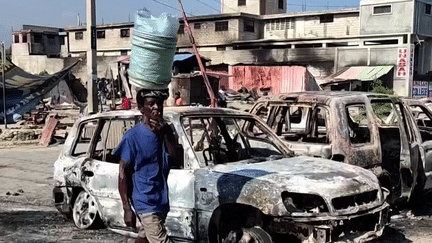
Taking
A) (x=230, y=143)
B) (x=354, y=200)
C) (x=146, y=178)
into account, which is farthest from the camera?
(x=230, y=143)

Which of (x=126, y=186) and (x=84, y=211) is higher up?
(x=126, y=186)

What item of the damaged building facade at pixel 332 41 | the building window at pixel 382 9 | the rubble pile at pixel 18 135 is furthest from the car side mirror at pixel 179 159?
the building window at pixel 382 9

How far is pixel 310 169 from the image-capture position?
4312mm

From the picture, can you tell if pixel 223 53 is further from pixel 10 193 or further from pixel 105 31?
pixel 10 193

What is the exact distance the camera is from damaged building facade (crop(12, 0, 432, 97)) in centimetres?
2934

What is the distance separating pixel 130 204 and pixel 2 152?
11.1m

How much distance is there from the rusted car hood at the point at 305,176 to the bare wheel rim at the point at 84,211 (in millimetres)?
2016

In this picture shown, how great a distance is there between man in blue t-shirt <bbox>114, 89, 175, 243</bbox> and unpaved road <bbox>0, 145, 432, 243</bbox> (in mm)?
1561

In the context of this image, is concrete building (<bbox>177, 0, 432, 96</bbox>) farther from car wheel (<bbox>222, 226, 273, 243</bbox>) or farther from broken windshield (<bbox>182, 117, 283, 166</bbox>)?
car wheel (<bbox>222, 226, 273, 243</bbox>)

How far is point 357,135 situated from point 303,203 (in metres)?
3.68

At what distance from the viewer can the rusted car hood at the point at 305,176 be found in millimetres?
3869

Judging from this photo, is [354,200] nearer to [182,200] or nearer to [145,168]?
[182,200]

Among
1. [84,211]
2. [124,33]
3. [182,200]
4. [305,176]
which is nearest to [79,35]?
[124,33]

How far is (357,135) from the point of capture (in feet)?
23.9
